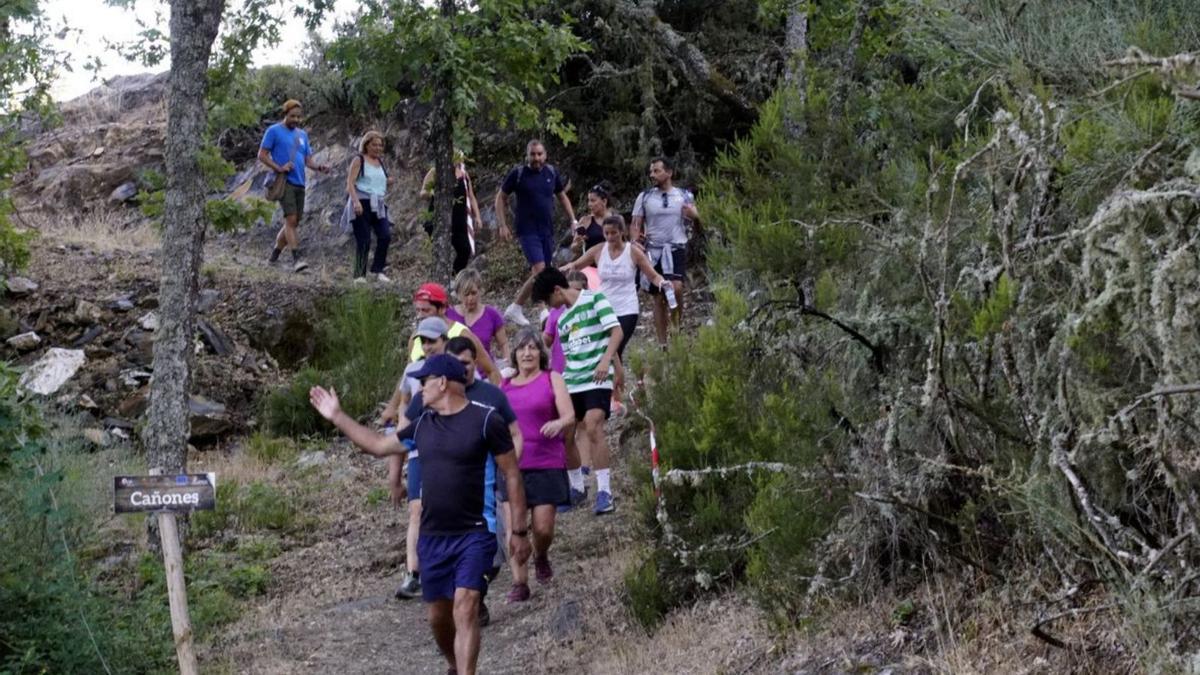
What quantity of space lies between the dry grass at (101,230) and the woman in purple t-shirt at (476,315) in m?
10.4

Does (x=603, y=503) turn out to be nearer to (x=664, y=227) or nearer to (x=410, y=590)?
(x=410, y=590)

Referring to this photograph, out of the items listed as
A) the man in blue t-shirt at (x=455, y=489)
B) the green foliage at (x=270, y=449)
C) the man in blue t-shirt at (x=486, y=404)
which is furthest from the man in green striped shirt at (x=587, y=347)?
the green foliage at (x=270, y=449)

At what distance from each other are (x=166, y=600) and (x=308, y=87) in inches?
647

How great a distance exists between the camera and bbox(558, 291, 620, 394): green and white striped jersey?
400 inches

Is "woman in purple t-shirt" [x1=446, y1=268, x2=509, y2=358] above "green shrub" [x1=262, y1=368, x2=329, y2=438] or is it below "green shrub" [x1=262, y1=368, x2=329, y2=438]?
above

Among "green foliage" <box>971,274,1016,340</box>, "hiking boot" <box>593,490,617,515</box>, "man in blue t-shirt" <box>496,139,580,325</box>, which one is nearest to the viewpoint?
"green foliage" <box>971,274,1016,340</box>

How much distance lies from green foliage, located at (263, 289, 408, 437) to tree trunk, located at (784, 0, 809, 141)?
5.25m

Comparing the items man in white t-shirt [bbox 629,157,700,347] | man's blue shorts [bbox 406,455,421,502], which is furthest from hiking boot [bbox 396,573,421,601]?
man in white t-shirt [bbox 629,157,700,347]

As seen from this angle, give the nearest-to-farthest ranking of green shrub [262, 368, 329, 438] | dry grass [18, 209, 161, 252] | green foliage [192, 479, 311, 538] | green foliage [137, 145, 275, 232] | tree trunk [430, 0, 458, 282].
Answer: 1. green foliage [137, 145, 275, 232]
2. green foliage [192, 479, 311, 538]
3. tree trunk [430, 0, 458, 282]
4. green shrub [262, 368, 329, 438]
5. dry grass [18, 209, 161, 252]

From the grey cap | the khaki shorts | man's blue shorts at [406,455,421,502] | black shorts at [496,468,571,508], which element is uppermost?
the khaki shorts

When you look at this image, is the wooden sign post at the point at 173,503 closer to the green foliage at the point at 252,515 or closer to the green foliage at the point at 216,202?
the green foliage at the point at 216,202

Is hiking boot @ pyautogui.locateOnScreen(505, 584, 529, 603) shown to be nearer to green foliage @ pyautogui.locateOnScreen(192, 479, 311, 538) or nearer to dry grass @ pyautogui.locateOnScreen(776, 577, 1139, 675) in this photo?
dry grass @ pyautogui.locateOnScreen(776, 577, 1139, 675)

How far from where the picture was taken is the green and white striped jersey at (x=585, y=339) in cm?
1016

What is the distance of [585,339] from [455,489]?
10.5ft
